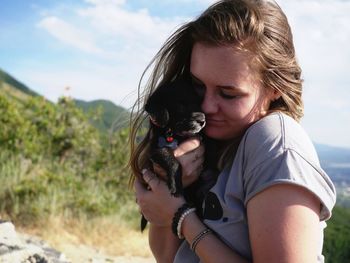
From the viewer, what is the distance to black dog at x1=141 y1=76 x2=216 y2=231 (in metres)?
2.02

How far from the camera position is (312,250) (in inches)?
56.1

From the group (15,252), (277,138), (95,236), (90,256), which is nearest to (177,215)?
(277,138)

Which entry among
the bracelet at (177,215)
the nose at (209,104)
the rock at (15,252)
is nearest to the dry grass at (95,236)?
the rock at (15,252)

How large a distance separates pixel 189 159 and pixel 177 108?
26cm

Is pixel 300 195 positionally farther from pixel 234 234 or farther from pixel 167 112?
pixel 167 112

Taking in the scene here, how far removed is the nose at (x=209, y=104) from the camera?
6.10 ft

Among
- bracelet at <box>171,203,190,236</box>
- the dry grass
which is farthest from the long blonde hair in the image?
the dry grass

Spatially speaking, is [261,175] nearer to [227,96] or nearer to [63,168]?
[227,96]

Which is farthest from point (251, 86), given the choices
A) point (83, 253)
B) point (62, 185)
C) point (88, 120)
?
point (88, 120)

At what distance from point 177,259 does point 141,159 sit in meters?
0.56

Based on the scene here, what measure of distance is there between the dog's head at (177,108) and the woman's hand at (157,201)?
0.81 ft

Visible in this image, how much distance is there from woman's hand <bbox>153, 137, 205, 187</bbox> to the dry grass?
4.32 m

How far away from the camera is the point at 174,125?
2.19 meters

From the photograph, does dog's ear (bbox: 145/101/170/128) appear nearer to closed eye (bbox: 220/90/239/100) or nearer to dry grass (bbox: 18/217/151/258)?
closed eye (bbox: 220/90/239/100)
